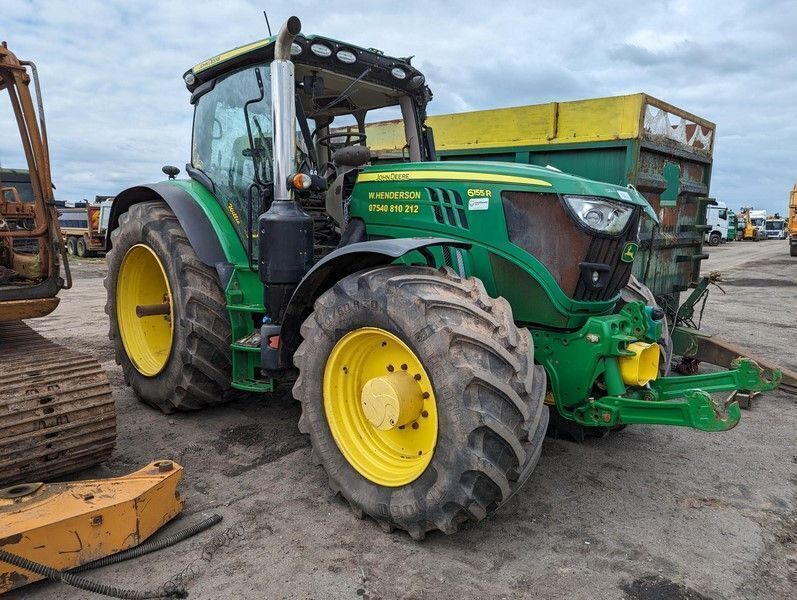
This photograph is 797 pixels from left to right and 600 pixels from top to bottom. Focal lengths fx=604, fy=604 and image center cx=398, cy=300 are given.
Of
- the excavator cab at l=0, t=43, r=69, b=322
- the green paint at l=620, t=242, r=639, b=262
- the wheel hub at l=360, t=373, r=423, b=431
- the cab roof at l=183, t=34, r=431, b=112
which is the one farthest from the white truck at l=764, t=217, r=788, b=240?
the excavator cab at l=0, t=43, r=69, b=322

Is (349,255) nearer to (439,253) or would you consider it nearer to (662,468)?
(439,253)

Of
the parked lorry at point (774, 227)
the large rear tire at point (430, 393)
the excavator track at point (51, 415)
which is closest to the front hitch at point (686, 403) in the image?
the large rear tire at point (430, 393)

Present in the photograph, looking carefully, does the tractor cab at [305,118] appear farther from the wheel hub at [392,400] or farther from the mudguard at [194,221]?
the wheel hub at [392,400]

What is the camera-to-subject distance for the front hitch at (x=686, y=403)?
8.72 ft

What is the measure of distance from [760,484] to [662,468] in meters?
0.54

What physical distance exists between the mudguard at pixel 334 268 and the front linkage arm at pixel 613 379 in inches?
30.0

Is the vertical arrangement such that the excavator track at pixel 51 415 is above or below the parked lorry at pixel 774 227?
below

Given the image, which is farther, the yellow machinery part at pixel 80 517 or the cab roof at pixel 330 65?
the cab roof at pixel 330 65

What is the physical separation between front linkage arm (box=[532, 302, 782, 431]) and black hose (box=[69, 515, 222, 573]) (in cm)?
187

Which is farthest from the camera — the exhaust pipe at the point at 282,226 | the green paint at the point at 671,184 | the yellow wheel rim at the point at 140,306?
the green paint at the point at 671,184

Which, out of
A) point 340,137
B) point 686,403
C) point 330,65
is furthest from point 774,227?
point 686,403

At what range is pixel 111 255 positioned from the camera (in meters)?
4.75

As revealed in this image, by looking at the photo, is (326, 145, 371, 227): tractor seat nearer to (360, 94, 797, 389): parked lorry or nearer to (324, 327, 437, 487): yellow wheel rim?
(360, 94, 797, 389): parked lorry

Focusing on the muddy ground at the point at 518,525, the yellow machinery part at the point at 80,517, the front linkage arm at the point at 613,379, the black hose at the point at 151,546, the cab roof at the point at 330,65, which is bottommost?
the muddy ground at the point at 518,525
